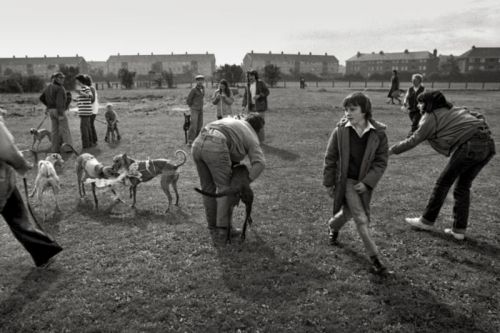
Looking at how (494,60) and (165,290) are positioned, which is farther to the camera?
(494,60)

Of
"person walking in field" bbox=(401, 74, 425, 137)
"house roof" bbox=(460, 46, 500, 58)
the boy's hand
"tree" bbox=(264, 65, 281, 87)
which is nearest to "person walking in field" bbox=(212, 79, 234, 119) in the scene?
"person walking in field" bbox=(401, 74, 425, 137)

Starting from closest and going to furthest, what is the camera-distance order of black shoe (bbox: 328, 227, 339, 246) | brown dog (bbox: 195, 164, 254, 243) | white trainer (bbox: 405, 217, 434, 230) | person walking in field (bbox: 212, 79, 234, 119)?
brown dog (bbox: 195, 164, 254, 243) < black shoe (bbox: 328, 227, 339, 246) < white trainer (bbox: 405, 217, 434, 230) < person walking in field (bbox: 212, 79, 234, 119)

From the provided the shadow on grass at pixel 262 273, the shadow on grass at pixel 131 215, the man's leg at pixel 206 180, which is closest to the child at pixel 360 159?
the shadow on grass at pixel 262 273

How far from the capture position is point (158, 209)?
22.5 feet

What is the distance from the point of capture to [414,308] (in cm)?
396

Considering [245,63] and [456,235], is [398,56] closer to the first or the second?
[245,63]

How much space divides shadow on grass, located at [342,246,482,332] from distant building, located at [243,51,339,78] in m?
113

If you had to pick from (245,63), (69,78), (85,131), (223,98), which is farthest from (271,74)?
(245,63)

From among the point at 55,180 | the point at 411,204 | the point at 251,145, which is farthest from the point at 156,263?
the point at 411,204

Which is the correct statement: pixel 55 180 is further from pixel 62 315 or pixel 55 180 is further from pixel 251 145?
pixel 251 145

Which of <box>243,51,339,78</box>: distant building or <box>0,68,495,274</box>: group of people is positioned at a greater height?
<box>243,51,339,78</box>: distant building

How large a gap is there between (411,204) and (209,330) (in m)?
4.99

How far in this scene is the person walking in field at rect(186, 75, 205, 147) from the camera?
40.8 feet

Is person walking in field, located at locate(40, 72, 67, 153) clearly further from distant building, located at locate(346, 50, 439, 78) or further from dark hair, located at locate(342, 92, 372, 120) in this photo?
distant building, located at locate(346, 50, 439, 78)
